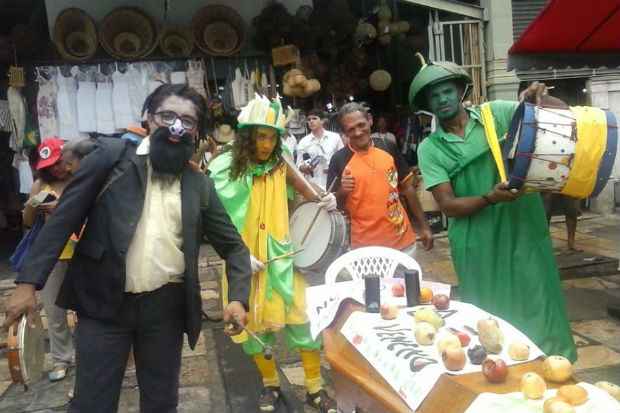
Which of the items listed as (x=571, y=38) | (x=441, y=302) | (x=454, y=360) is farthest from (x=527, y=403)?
(x=571, y=38)

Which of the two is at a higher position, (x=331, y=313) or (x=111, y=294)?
(x=111, y=294)

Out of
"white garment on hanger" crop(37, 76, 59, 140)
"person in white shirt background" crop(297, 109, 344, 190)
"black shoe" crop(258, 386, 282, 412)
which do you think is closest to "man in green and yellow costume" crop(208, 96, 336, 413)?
"black shoe" crop(258, 386, 282, 412)

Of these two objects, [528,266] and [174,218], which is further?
[528,266]

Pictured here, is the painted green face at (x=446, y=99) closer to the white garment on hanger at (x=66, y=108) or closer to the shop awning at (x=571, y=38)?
the shop awning at (x=571, y=38)

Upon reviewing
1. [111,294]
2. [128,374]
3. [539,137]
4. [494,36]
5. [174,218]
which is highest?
[494,36]

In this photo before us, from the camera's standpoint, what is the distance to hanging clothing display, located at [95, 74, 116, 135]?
9344mm

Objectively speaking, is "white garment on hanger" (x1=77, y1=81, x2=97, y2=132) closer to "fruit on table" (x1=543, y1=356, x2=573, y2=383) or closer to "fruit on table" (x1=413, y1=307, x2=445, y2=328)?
"fruit on table" (x1=413, y1=307, x2=445, y2=328)

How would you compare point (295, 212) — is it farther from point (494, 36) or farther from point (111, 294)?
point (494, 36)

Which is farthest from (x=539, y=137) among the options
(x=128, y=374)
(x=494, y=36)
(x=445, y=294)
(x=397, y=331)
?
(x=494, y=36)

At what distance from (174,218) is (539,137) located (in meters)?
1.65

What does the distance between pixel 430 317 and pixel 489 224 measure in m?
0.85

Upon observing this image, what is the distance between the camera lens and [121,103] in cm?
938

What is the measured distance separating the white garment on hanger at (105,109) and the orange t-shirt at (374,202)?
18.2ft

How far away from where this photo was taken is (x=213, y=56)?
9.89 m
